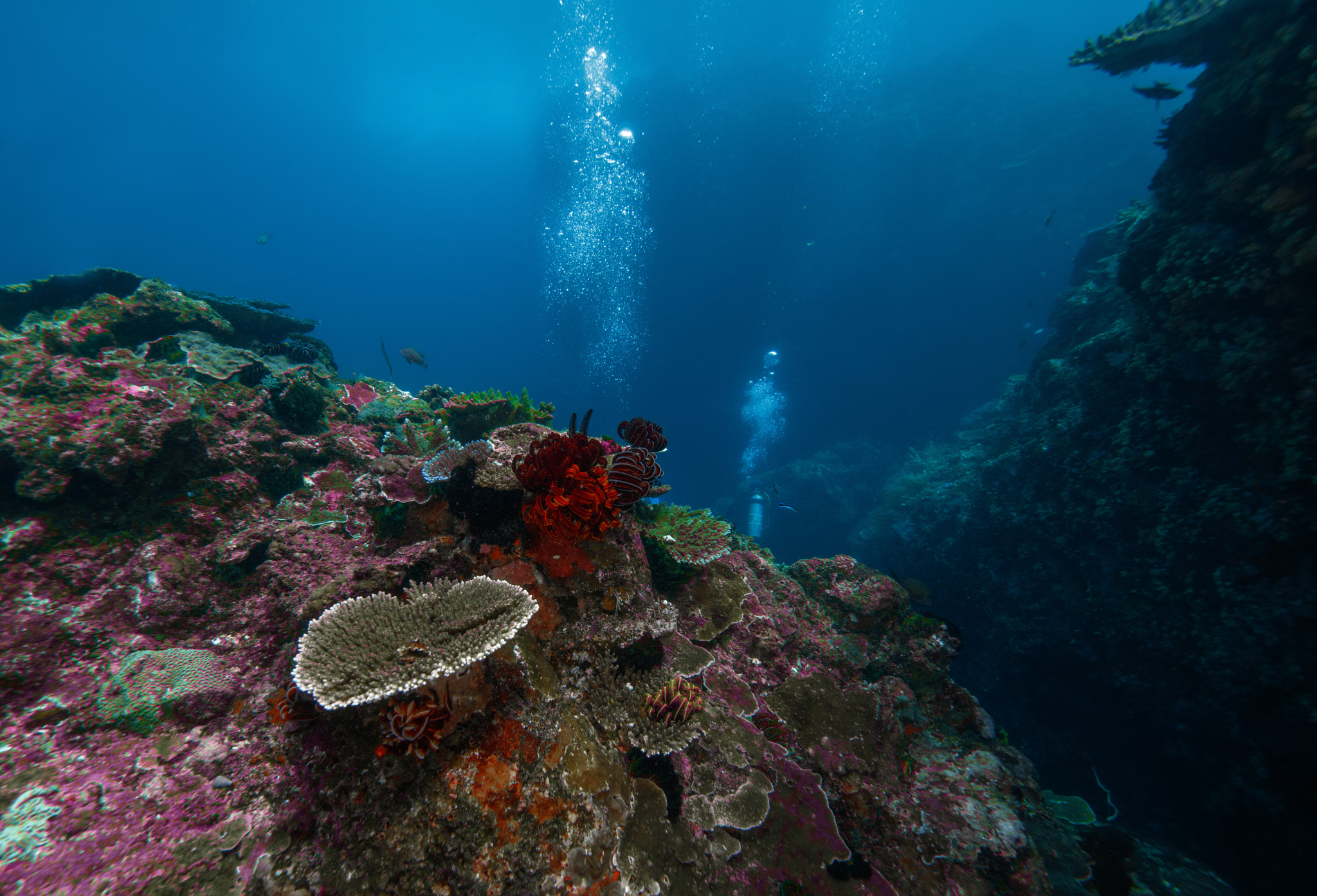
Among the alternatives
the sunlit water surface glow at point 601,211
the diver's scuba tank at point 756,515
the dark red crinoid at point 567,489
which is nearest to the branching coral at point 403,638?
the dark red crinoid at point 567,489

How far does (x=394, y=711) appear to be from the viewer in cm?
262

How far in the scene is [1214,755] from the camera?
25.2ft

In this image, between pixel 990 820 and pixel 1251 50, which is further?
pixel 1251 50

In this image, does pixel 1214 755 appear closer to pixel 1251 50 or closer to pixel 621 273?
pixel 1251 50

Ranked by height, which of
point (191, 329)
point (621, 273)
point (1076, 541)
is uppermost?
point (621, 273)

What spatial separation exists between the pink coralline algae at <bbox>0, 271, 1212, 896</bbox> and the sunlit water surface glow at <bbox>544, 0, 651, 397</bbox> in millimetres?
46207

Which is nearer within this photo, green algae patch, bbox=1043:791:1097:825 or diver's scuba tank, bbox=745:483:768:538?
green algae patch, bbox=1043:791:1097:825

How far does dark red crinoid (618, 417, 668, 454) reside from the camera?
5.07 meters

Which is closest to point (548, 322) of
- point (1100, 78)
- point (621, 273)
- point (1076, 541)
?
point (621, 273)

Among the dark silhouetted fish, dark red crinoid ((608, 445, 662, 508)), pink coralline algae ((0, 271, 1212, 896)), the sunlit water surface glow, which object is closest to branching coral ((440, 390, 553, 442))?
pink coralline algae ((0, 271, 1212, 896))

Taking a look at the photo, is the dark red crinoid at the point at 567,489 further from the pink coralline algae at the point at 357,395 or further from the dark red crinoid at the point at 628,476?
the pink coralline algae at the point at 357,395

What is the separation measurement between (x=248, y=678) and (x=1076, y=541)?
1665cm

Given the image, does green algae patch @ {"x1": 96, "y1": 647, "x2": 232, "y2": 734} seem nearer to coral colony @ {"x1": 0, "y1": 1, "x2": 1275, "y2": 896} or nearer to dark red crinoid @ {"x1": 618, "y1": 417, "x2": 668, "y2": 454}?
coral colony @ {"x1": 0, "y1": 1, "x2": 1275, "y2": 896}

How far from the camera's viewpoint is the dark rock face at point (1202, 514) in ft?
21.9
